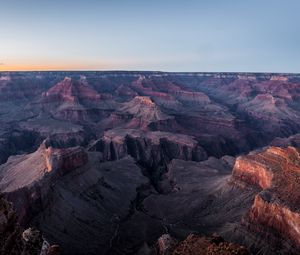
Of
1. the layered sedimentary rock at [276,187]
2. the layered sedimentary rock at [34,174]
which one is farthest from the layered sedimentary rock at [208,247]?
the layered sedimentary rock at [34,174]

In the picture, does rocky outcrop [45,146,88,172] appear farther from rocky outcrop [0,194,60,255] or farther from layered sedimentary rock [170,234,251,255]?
rocky outcrop [0,194,60,255]

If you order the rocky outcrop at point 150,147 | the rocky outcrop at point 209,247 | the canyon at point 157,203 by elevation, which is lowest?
the rocky outcrop at point 150,147

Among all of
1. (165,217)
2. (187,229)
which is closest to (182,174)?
(165,217)

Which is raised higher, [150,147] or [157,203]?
[157,203]

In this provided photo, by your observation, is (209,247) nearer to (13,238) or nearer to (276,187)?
(13,238)

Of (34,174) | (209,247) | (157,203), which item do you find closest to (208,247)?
(209,247)

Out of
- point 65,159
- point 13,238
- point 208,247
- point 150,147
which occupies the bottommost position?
point 150,147

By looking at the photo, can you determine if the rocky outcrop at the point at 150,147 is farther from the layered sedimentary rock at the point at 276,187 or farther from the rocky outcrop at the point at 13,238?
the rocky outcrop at the point at 13,238

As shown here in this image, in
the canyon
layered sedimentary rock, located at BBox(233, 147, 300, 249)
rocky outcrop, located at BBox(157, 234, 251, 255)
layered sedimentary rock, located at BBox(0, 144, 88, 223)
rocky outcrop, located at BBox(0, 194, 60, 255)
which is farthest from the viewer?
layered sedimentary rock, located at BBox(0, 144, 88, 223)

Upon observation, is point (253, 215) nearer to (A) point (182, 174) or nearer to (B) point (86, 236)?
(B) point (86, 236)

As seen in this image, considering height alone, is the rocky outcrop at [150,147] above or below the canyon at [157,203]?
→ below

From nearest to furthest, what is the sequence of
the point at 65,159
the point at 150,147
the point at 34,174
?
the point at 34,174
the point at 65,159
the point at 150,147

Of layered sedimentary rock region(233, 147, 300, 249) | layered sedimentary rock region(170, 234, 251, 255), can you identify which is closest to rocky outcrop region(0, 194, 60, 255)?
layered sedimentary rock region(170, 234, 251, 255)
